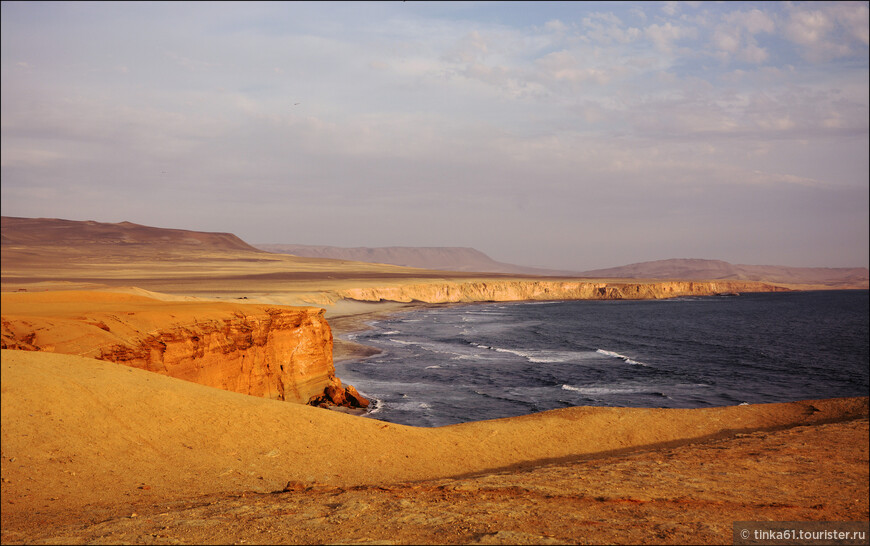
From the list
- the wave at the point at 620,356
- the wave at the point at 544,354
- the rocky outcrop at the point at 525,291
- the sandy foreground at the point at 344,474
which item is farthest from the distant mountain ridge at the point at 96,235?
the rocky outcrop at the point at 525,291

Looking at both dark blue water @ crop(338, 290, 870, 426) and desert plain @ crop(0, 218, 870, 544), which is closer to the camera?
desert plain @ crop(0, 218, 870, 544)

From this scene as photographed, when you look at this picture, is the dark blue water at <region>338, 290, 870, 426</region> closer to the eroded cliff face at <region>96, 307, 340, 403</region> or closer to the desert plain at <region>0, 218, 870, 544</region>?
the eroded cliff face at <region>96, 307, 340, 403</region>

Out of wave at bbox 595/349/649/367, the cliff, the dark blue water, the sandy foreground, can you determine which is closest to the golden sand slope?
the sandy foreground

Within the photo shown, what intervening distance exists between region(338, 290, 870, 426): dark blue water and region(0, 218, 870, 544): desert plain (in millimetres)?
8598

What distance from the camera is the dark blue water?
28500 millimetres

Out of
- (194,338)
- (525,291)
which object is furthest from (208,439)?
(525,291)

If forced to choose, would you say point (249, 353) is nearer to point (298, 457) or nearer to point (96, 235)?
point (298, 457)

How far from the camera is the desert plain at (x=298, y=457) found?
327 inches

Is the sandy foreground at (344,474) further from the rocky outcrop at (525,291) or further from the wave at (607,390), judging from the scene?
the rocky outcrop at (525,291)

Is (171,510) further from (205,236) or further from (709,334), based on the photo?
(205,236)

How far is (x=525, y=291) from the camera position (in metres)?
142

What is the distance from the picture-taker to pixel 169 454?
11344 millimetres

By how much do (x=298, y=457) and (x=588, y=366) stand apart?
104ft

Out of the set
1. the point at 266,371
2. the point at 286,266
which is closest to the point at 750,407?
the point at 266,371
